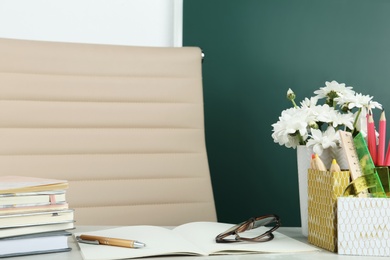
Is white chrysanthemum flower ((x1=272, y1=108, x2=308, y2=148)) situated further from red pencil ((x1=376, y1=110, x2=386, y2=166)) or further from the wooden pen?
the wooden pen

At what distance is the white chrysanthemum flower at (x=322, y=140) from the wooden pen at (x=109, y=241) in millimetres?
433

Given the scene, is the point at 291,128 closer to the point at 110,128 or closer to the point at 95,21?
the point at 110,128

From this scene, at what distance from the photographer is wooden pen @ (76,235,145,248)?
1.12 metres

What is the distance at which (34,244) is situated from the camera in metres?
1.09

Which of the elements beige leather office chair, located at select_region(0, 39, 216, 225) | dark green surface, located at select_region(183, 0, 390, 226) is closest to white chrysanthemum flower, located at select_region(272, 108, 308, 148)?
beige leather office chair, located at select_region(0, 39, 216, 225)

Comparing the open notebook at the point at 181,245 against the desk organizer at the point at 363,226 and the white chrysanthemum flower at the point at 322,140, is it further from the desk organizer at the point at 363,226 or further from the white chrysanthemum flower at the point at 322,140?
the white chrysanthemum flower at the point at 322,140

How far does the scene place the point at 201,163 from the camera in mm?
1956

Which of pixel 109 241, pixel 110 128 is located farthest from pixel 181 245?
pixel 110 128

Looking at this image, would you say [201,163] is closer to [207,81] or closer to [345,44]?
[207,81]

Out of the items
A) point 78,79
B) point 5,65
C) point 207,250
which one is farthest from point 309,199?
point 5,65

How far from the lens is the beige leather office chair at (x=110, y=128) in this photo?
1.84m

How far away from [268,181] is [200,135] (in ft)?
1.38

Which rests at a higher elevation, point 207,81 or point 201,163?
point 207,81

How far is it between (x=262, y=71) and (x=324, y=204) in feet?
3.68
